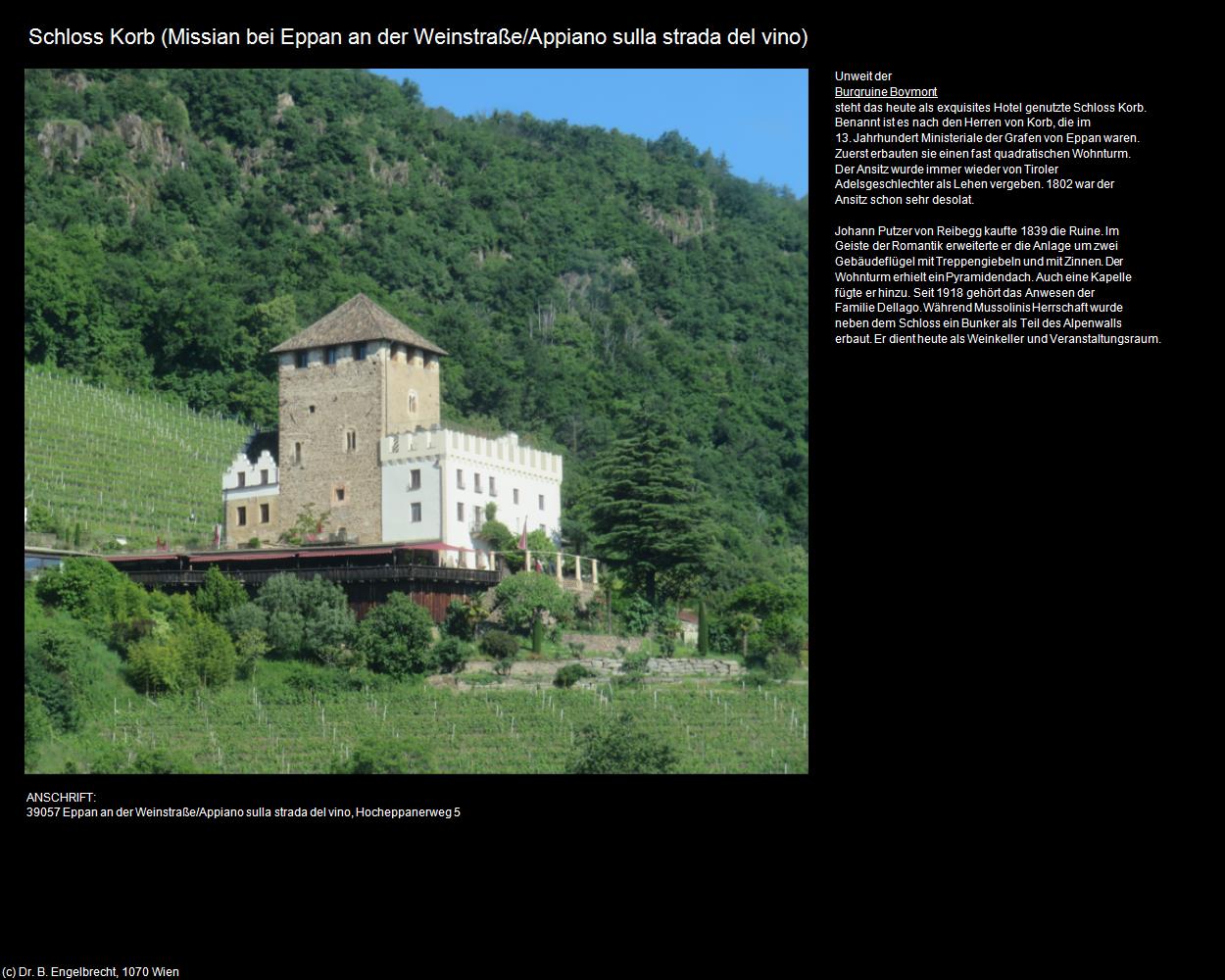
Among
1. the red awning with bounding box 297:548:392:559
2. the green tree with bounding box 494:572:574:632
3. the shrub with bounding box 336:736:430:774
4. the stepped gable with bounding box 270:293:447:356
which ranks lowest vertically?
the shrub with bounding box 336:736:430:774

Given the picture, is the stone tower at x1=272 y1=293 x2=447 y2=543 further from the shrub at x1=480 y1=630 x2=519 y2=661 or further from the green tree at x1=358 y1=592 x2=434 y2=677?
the green tree at x1=358 y1=592 x2=434 y2=677

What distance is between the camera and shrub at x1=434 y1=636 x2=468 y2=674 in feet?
142

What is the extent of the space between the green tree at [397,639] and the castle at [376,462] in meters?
5.68

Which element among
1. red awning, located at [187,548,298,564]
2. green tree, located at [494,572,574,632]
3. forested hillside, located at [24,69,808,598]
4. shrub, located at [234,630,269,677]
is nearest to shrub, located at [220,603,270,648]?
shrub, located at [234,630,269,677]

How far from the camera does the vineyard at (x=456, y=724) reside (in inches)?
1431

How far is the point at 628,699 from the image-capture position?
4112 cm

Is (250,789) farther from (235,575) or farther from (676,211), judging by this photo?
(676,211)

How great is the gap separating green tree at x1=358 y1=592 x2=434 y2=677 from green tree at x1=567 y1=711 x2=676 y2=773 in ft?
23.5

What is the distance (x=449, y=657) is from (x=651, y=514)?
409 inches

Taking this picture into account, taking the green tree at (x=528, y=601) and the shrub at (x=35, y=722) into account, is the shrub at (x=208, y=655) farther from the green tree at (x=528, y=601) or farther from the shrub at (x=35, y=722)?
the green tree at (x=528, y=601)

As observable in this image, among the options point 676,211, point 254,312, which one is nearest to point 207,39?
point 254,312

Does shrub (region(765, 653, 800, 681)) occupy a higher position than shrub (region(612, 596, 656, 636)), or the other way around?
shrub (region(612, 596, 656, 636))

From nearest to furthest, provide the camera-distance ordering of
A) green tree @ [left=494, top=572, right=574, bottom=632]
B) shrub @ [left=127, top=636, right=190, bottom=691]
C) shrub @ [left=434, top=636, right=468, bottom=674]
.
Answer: shrub @ [left=127, top=636, right=190, bottom=691]
shrub @ [left=434, top=636, right=468, bottom=674]
green tree @ [left=494, top=572, right=574, bottom=632]
